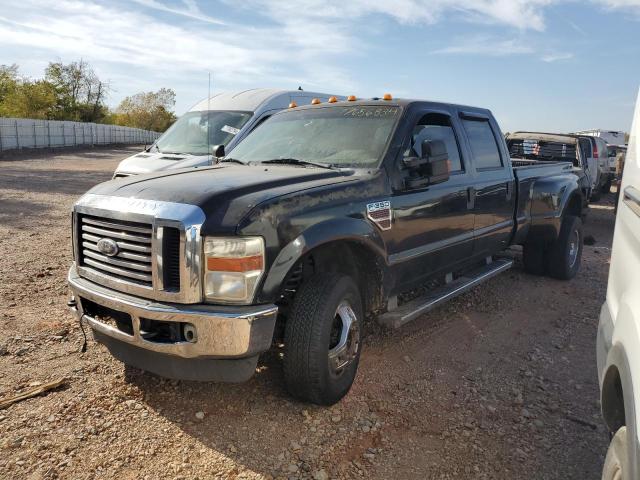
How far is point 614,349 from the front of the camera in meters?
1.96

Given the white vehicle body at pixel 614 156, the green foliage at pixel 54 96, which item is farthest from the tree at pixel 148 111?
the white vehicle body at pixel 614 156

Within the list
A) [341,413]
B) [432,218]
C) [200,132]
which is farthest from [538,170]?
[200,132]

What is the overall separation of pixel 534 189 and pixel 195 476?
4.75 metres

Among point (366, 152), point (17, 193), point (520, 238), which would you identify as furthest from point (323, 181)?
point (17, 193)

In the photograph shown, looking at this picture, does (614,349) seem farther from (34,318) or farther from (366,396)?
(34,318)

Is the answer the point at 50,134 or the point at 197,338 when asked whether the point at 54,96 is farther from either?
the point at 197,338

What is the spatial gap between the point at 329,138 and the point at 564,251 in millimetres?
3716

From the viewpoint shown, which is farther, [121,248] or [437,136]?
[437,136]

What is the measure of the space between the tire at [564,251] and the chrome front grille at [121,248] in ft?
16.7

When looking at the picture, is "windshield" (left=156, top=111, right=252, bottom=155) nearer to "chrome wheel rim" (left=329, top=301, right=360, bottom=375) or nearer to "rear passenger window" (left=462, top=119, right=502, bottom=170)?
"rear passenger window" (left=462, top=119, right=502, bottom=170)

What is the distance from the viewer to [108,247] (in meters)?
3.07

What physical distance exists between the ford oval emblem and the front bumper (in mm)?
226

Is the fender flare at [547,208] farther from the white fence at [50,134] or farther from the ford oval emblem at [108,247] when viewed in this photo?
the white fence at [50,134]

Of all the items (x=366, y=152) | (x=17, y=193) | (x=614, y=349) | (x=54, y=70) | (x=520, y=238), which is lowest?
(x=17, y=193)
